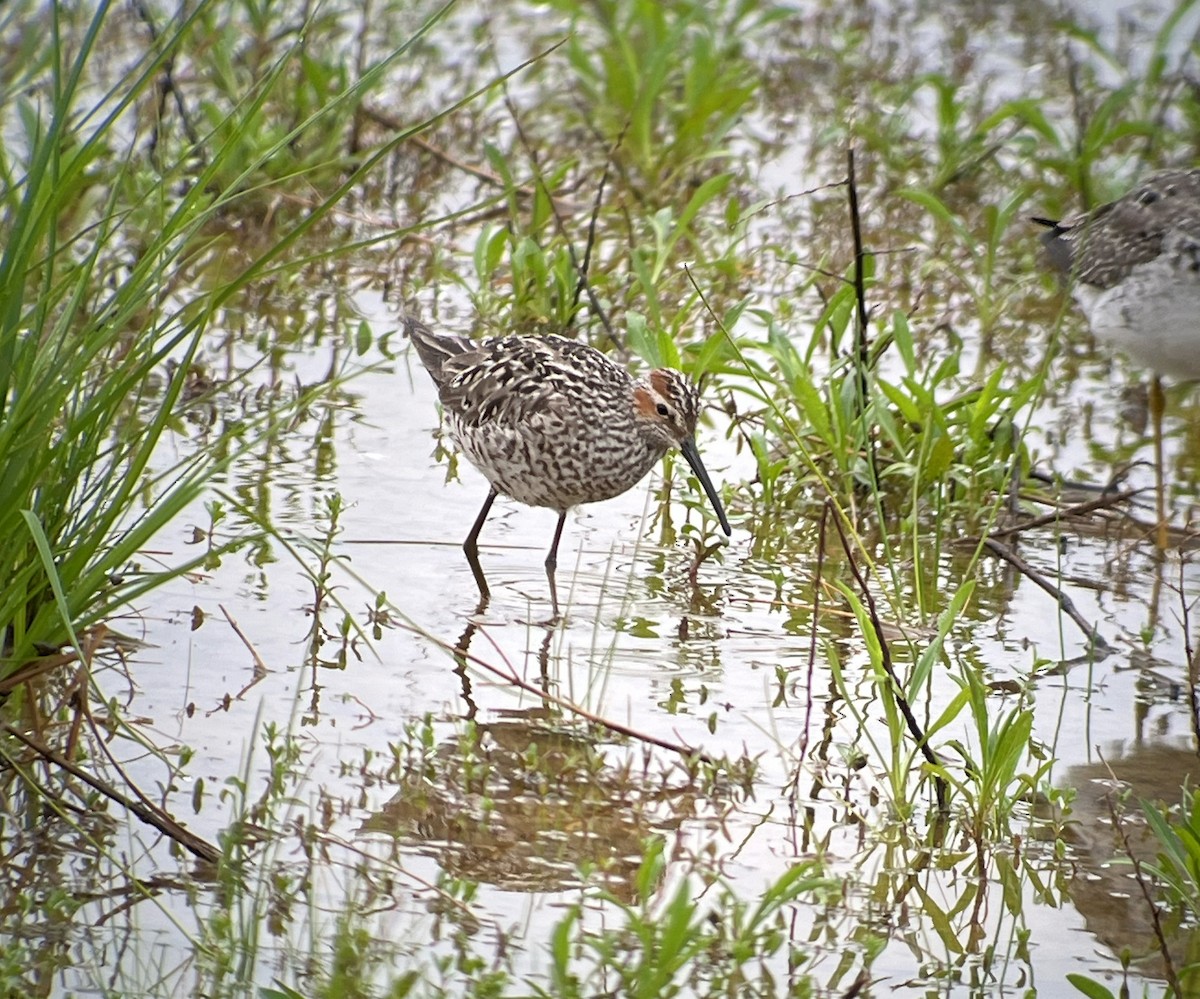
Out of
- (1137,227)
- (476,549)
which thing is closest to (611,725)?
(476,549)

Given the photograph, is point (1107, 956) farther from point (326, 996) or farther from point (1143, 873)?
point (326, 996)

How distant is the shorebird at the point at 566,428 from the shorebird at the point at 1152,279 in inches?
73.5

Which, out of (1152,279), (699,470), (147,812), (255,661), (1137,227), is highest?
(1137,227)

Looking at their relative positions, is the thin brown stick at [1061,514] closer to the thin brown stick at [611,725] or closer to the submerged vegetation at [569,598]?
the submerged vegetation at [569,598]

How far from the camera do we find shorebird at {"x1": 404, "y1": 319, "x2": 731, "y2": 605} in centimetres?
682

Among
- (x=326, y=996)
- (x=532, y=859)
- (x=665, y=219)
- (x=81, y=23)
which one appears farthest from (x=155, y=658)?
(x=81, y=23)

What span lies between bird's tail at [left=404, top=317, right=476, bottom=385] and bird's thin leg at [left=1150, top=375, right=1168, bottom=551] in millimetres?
2988

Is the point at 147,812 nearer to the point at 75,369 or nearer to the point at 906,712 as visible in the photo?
the point at 75,369

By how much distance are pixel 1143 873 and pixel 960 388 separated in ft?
13.2

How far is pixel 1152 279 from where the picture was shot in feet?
25.3

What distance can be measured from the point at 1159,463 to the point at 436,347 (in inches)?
125

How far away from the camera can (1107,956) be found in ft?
14.9

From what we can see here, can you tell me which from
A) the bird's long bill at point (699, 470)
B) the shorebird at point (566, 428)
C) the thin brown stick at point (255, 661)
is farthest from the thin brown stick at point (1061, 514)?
the thin brown stick at point (255, 661)

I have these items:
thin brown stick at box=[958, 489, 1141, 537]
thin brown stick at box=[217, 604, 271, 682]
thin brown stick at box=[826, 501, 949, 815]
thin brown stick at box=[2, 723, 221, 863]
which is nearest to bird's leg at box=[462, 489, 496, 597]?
thin brown stick at box=[217, 604, 271, 682]
